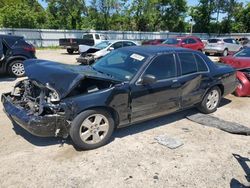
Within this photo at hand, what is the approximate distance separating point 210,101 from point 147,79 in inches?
92.8

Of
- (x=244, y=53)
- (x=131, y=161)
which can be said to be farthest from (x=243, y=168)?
(x=244, y=53)

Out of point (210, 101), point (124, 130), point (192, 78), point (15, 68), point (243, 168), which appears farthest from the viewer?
point (15, 68)

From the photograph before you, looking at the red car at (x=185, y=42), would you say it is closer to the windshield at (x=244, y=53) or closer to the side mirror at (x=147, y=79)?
the windshield at (x=244, y=53)

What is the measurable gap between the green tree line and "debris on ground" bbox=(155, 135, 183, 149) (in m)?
28.3

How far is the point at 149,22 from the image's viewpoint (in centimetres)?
3962

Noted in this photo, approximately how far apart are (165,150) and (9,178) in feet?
7.77

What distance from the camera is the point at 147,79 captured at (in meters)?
4.48

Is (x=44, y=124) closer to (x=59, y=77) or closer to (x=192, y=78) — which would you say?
(x=59, y=77)

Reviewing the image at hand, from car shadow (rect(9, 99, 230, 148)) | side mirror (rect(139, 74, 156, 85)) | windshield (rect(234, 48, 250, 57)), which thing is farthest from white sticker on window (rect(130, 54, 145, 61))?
windshield (rect(234, 48, 250, 57))

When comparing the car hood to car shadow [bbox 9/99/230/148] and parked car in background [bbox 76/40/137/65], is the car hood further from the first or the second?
parked car in background [bbox 76/40/137/65]

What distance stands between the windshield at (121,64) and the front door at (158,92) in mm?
213

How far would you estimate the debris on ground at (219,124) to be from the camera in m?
5.18

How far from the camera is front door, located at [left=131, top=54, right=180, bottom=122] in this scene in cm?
461

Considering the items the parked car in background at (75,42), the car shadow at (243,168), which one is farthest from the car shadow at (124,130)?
the parked car in background at (75,42)
